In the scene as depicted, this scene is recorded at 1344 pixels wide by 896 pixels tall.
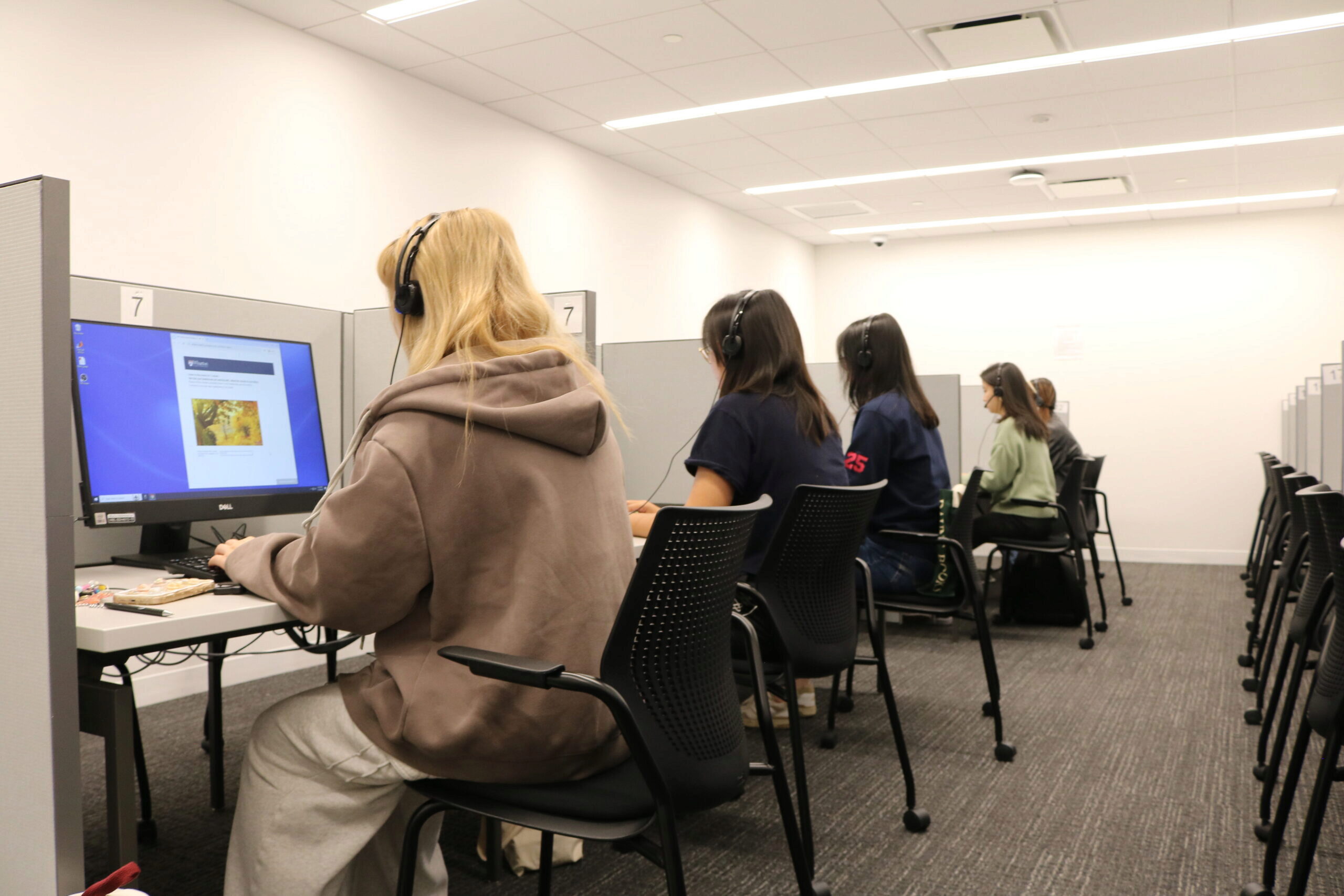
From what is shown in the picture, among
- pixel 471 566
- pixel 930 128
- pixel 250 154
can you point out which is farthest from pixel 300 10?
pixel 471 566

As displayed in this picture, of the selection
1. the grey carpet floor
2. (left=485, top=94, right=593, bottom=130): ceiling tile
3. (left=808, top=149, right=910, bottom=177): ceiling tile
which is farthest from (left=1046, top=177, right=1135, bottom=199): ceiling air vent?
the grey carpet floor

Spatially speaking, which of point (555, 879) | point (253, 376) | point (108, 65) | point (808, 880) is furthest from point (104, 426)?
point (108, 65)

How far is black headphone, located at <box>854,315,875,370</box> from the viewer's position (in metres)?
2.78

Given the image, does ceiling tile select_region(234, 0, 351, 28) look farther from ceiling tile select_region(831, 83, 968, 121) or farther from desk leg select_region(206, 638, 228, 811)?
desk leg select_region(206, 638, 228, 811)

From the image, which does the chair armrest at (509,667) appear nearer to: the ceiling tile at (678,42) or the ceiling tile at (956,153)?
the ceiling tile at (678,42)

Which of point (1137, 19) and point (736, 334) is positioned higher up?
point (1137, 19)

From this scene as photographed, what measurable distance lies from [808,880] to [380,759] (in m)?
0.62

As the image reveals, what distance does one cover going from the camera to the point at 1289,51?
12.7ft

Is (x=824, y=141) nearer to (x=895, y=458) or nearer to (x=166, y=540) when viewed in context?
(x=895, y=458)

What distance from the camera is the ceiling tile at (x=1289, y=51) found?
12.3 feet

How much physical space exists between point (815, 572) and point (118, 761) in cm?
117

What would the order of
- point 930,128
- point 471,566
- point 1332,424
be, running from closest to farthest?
point 471,566 → point 1332,424 → point 930,128

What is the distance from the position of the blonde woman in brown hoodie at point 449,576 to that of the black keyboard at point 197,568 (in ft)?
0.31

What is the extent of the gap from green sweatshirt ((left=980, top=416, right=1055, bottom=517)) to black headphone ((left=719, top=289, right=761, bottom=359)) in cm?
209
